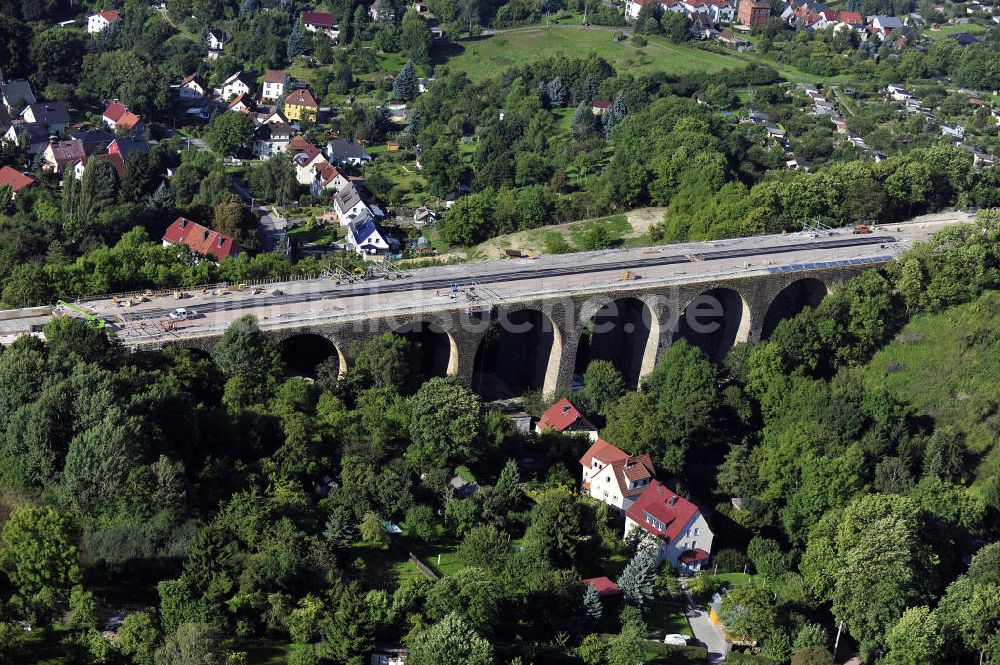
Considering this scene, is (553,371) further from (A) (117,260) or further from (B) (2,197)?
(B) (2,197)

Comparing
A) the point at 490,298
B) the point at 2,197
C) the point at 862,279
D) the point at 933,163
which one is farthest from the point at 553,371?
the point at 2,197

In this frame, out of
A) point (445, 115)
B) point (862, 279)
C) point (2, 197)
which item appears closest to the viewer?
point (862, 279)

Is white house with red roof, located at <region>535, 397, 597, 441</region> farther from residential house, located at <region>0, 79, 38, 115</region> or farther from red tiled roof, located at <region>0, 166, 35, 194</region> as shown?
residential house, located at <region>0, 79, 38, 115</region>

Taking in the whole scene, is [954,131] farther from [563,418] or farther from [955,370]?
[563,418]

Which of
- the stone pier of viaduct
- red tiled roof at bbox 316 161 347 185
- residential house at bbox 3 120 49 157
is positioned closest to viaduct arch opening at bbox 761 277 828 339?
the stone pier of viaduct

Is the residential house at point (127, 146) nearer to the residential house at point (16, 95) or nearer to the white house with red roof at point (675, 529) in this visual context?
the residential house at point (16, 95)

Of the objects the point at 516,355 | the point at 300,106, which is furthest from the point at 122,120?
the point at 516,355
